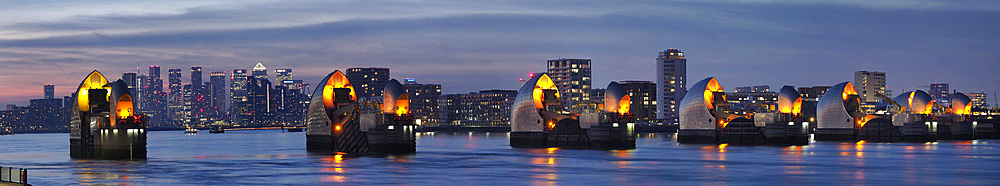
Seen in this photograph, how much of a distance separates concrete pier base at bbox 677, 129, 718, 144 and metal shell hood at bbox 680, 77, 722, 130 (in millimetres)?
491

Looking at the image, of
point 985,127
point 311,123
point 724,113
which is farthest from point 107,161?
point 985,127

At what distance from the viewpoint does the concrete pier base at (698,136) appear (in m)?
136

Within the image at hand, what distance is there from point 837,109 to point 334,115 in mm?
69711

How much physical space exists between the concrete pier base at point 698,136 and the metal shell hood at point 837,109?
19.0 metres

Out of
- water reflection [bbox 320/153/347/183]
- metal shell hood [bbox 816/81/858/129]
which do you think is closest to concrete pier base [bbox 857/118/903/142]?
metal shell hood [bbox 816/81/858/129]

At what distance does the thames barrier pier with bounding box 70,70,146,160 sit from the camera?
8494 centimetres

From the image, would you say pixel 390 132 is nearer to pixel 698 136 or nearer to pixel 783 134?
pixel 698 136

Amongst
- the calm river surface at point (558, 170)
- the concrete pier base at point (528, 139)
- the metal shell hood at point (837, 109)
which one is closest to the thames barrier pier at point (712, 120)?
the metal shell hood at point (837, 109)

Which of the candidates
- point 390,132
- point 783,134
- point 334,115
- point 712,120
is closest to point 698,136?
point 712,120

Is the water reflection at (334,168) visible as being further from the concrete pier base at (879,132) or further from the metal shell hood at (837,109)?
the concrete pier base at (879,132)

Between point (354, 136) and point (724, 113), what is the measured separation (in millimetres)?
52934

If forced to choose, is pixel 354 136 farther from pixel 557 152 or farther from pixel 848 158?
pixel 848 158

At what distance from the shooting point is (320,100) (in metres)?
105

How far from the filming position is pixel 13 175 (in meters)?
43.5
